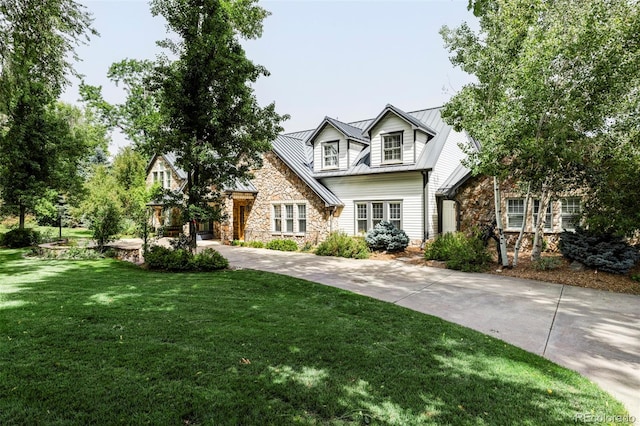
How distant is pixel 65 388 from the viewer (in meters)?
3.17

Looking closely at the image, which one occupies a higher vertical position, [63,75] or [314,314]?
[63,75]

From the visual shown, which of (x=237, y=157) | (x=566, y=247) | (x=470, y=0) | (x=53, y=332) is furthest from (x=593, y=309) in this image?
(x=237, y=157)

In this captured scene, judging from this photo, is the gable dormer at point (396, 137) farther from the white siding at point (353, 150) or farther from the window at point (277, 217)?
the window at point (277, 217)

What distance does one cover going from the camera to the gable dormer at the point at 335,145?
17453 millimetres

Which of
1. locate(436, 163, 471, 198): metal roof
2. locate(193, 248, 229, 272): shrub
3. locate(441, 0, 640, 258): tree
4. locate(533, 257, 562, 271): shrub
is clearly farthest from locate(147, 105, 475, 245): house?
locate(533, 257, 562, 271): shrub

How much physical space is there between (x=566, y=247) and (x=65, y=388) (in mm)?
12770

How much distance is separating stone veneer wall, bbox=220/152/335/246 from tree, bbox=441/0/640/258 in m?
8.46

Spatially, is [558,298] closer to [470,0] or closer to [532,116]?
[532,116]

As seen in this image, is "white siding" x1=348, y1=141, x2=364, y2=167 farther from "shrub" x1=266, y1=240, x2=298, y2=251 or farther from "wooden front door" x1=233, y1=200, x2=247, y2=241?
"wooden front door" x1=233, y1=200, x2=247, y2=241

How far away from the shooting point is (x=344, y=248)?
14.2m

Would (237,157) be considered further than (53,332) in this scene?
Yes

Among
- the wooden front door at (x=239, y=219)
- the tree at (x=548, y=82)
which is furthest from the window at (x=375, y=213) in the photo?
the wooden front door at (x=239, y=219)

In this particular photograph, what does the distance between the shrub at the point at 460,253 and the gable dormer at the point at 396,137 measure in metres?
4.55

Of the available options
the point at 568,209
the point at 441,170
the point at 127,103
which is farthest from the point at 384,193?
the point at 127,103
